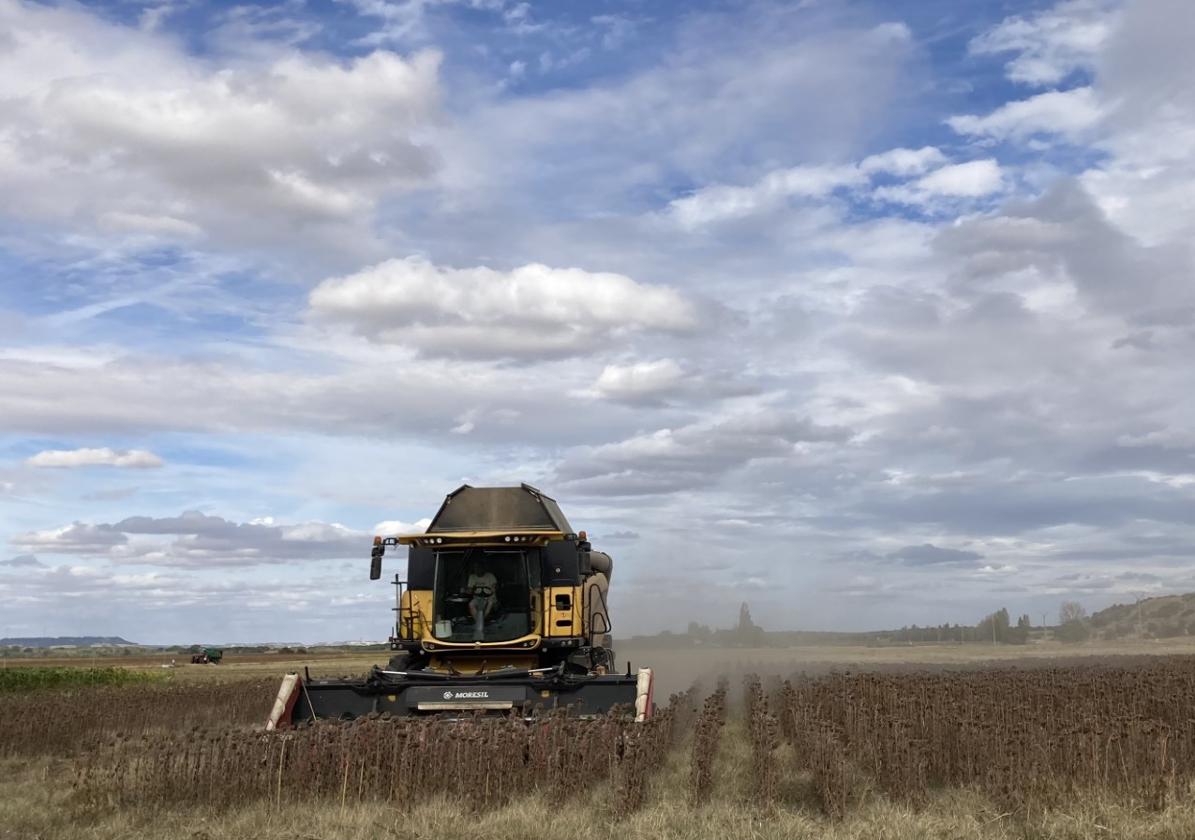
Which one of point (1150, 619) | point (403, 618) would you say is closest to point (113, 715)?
point (403, 618)

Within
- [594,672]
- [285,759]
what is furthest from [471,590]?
[285,759]

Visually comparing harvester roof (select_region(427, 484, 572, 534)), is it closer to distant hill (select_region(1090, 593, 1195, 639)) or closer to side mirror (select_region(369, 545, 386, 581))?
side mirror (select_region(369, 545, 386, 581))

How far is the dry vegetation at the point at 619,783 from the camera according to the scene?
34.6ft

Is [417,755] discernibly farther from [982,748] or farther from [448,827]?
[982,748]

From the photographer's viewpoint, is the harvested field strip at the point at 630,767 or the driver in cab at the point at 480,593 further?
Result: the driver in cab at the point at 480,593

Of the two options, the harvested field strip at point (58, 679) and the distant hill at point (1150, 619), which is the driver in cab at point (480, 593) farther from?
the distant hill at point (1150, 619)

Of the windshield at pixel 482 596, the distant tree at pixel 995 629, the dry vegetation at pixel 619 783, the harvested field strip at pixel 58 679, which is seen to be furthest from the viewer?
the distant tree at pixel 995 629

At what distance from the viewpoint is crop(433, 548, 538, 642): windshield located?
17.8 meters

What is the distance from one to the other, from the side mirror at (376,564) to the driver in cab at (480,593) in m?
1.37

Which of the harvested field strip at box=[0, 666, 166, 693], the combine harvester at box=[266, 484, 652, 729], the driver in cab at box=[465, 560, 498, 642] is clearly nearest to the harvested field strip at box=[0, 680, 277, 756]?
the combine harvester at box=[266, 484, 652, 729]

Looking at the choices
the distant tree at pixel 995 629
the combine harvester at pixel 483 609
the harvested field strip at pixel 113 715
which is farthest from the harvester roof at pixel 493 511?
the distant tree at pixel 995 629

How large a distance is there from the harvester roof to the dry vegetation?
16.2 feet

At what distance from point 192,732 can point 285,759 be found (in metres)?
1.07

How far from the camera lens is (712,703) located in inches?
722
